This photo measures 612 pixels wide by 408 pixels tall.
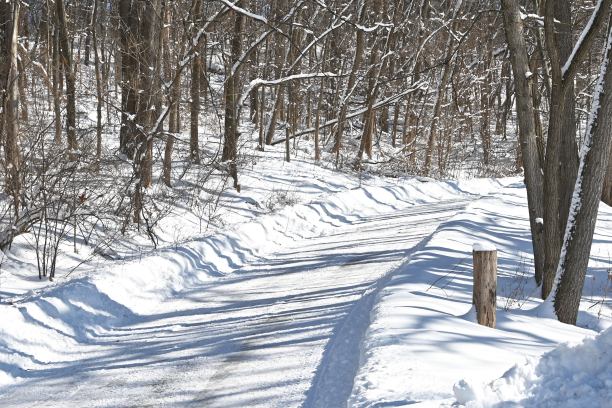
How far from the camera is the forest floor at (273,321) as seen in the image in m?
5.71

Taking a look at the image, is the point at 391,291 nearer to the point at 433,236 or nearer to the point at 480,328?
the point at 480,328

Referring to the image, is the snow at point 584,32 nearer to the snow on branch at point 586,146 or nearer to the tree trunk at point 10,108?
the snow on branch at point 586,146

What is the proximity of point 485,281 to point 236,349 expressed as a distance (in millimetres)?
2678

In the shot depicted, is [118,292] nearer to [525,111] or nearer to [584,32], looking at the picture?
[525,111]

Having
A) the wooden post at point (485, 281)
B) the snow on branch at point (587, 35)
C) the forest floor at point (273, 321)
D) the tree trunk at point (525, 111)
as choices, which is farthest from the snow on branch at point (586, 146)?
the wooden post at point (485, 281)

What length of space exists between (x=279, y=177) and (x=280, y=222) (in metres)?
7.80

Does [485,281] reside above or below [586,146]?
below

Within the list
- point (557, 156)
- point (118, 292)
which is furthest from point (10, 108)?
point (557, 156)

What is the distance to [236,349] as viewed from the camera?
280 inches

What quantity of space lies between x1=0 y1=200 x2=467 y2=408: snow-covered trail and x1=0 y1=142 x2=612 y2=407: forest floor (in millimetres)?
25

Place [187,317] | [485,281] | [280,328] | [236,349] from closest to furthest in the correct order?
[485,281]
[236,349]
[280,328]
[187,317]

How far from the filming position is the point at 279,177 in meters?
23.6

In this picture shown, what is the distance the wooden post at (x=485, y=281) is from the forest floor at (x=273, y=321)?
0.20 metres

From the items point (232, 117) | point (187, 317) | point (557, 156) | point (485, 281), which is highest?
point (232, 117)
